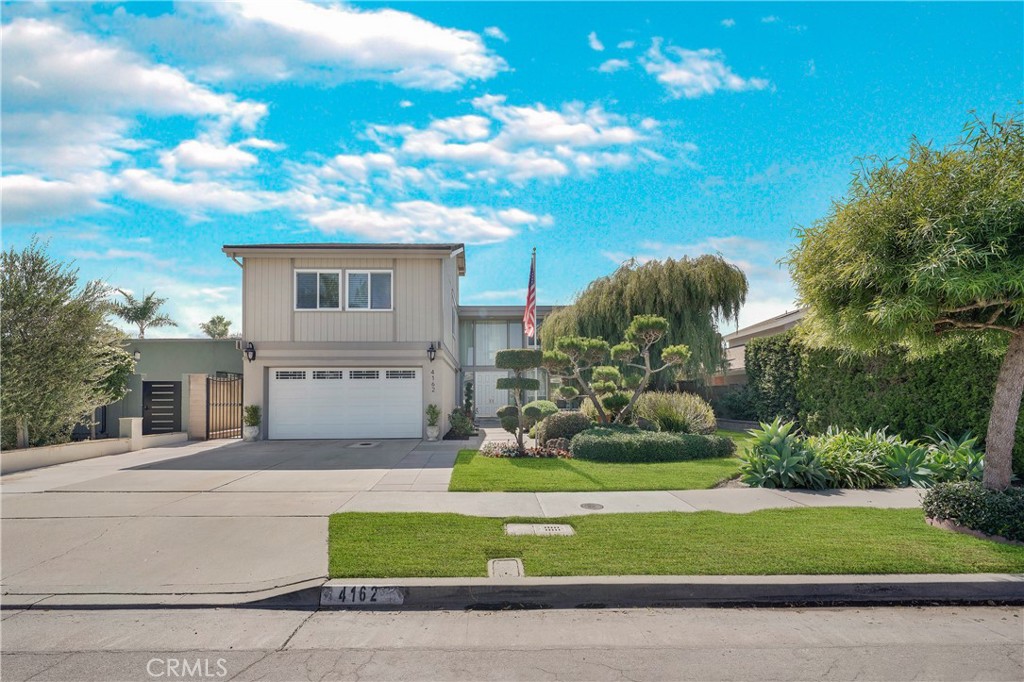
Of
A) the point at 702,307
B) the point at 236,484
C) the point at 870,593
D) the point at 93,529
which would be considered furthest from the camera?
the point at 702,307

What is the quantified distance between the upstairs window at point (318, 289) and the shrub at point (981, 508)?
14.7 metres

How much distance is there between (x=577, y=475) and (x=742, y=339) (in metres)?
21.1

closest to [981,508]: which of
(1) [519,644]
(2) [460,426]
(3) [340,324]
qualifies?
(1) [519,644]

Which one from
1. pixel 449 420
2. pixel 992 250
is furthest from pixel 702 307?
pixel 992 250

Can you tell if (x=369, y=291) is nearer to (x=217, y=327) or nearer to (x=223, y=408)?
(x=223, y=408)

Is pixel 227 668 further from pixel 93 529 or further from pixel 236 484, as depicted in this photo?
pixel 236 484

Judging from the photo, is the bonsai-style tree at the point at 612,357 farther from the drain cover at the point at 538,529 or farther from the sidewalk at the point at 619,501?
the drain cover at the point at 538,529

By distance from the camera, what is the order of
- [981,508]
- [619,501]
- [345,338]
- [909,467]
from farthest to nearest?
[345,338] → [909,467] → [619,501] → [981,508]

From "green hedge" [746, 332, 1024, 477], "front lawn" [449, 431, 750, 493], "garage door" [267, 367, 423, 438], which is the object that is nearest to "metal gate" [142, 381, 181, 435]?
"garage door" [267, 367, 423, 438]

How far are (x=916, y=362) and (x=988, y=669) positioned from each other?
891cm

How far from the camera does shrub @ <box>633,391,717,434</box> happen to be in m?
15.1

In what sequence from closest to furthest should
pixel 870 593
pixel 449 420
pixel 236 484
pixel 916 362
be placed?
pixel 870 593 < pixel 236 484 < pixel 916 362 < pixel 449 420

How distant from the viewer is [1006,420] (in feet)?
22.6

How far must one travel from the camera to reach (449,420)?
19.2m
